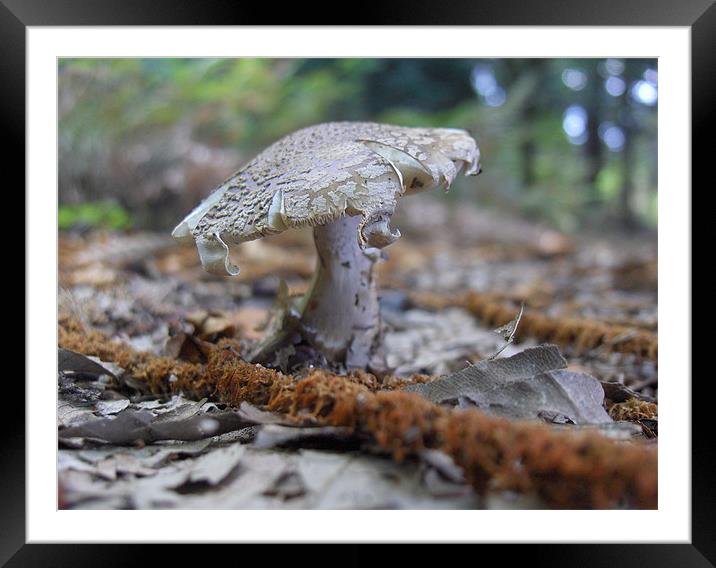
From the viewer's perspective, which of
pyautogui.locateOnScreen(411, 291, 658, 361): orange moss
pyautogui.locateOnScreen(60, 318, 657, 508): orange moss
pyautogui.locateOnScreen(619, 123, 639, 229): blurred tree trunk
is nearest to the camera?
pyautogui.locateOnScreen(60, 318, 657, 508): orange moss

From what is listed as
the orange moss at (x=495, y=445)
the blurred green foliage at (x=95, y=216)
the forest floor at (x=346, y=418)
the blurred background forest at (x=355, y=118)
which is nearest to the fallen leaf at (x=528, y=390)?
the forest floor at (x=346, y=418)

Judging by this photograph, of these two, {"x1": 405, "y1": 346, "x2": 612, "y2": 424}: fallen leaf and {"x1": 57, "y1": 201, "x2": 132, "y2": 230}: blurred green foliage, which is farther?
{"x1": 57, "y1": 201, "x2": 132, "y2": 230}: blurred green foliage

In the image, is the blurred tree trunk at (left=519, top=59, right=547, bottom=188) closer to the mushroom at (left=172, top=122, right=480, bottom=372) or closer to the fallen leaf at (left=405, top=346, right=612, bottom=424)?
the mushroom at (left=172, top=122, right=480, bottom=372)

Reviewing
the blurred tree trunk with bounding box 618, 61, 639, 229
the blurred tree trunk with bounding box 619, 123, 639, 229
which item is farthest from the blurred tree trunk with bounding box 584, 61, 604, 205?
the blurred tree trunk with bounding box 619, 123, 639, 229

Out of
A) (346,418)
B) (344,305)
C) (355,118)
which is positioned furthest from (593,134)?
(346,418)

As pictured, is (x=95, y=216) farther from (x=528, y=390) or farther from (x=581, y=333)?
(x=528, y=390)
